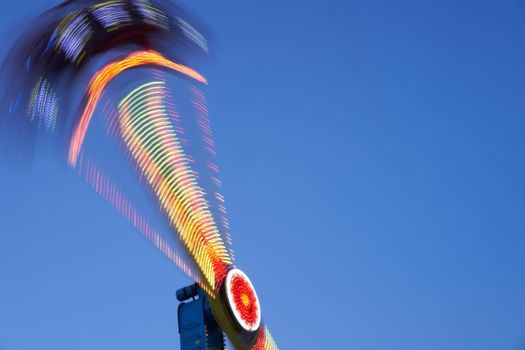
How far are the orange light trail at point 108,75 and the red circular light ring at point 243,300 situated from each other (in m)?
4.45

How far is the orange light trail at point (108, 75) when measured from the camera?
1217 centimetres

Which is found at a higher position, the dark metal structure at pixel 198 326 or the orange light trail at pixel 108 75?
the orange light trail at pixel 108 75

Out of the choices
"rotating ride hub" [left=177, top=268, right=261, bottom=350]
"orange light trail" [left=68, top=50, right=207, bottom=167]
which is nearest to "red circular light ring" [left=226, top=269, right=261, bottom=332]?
"rotating ride hub" [left=177, top=268, right=261, bottom=350]

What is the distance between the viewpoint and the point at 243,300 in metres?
16.2

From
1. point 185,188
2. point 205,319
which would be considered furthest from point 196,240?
point 205,319

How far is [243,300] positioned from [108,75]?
5.86 meters

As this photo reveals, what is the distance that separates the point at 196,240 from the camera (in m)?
14.6

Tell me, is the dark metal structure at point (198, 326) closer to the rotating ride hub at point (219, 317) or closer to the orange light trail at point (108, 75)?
the rotating ride hub at point (219, 317)

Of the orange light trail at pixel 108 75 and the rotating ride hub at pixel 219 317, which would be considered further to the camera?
the rotating ride hub at pixel 219 317

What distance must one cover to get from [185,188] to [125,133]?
182 cm

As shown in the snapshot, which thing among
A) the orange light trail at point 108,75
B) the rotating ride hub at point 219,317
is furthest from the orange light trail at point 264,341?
the orange light trail at point 108,75

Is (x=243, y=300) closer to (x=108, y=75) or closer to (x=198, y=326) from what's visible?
(x=198, y=326)

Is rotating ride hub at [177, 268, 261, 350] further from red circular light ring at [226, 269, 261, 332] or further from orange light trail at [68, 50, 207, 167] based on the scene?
orange light trail at [68, 50, 207, 167]

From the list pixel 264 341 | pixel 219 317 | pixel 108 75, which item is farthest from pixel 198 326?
pixel 108 75
